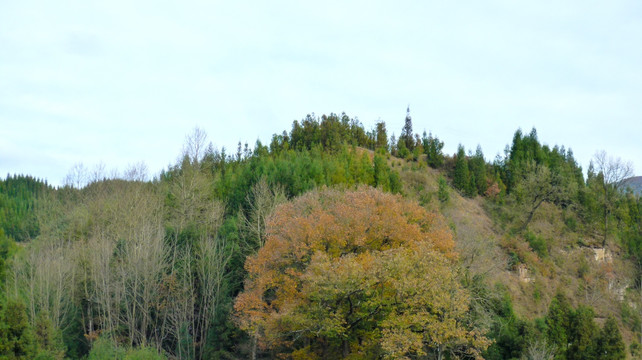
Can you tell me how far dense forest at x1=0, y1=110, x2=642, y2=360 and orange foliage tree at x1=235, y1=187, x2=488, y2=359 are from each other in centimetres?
10

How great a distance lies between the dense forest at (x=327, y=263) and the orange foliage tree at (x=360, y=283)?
0.10 m

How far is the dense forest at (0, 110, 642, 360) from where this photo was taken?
78.2 feet

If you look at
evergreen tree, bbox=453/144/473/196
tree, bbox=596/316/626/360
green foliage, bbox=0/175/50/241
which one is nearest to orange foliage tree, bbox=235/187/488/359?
tree, bbox=596/316/626/360

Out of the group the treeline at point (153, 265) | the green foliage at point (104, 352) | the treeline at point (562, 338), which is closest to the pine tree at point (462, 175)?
the treeline at point (153, 265)

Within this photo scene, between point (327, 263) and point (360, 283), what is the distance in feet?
5.39

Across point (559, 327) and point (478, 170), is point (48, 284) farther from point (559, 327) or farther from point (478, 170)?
point (478, 170)

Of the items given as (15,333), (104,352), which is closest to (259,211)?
(104,352)

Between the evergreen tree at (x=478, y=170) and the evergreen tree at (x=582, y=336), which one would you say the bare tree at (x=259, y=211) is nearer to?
the evergreen tree at (x=582, y=336)

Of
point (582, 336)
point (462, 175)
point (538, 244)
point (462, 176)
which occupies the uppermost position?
point (462, 175)

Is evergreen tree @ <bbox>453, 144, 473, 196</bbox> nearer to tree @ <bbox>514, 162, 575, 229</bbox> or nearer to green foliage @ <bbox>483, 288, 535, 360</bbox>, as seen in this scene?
tree @ <bbox>514, 162, 575, 229</bbox>

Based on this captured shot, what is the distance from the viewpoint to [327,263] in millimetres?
23109

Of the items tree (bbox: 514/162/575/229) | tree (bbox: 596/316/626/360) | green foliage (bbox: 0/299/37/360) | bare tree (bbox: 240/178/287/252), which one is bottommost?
Result: tree (bbox: 596/316/626/360)

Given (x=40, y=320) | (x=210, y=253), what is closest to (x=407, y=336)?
(x=210, y=253)

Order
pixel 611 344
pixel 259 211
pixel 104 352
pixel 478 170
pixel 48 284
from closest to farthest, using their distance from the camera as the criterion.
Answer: pixel 611 344, pixel 104 352, pixel 48 284, pixel 259 211, pixel 478 170
